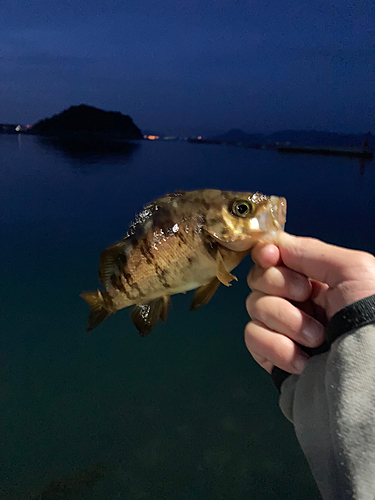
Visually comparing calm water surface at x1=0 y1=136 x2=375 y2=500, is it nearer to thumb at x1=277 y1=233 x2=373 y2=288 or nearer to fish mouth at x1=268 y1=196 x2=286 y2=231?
thumb at x1=277 y1=233 x2=373 y2=288

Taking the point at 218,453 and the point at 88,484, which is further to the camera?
the point at 218,453

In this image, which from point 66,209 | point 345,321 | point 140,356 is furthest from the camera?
point 66,209

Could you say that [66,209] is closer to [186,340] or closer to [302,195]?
[186,340]

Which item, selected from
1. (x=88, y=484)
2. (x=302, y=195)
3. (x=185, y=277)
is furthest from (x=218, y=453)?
(x=302, y=195)

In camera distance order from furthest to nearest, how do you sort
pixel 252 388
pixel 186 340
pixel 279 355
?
1. pixel 186 340
2. pixel 252 388
3. pixel 279 355

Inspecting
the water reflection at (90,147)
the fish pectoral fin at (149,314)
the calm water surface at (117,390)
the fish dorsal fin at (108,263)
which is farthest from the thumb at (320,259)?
the water reflection at (90,147)

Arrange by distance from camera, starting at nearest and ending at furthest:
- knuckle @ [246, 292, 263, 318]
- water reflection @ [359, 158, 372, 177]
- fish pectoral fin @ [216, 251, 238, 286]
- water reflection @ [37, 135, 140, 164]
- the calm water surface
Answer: fish pectoral fin @ [216, 251, 238, 286], knuckle @ [246, 292, 263, 318], the calm water surface, water reflection @ [359, 158, 372, 177], water reflection @ [37, 135, 140, 164]

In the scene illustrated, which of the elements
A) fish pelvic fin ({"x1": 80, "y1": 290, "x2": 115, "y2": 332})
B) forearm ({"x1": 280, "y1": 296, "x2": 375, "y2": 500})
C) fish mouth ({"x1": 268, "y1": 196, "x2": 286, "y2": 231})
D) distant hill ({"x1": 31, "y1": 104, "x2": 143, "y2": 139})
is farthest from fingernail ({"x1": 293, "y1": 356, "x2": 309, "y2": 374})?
distant hill ({"x1": 31, "y1": 104, "x2": 143, "y2": 139})
